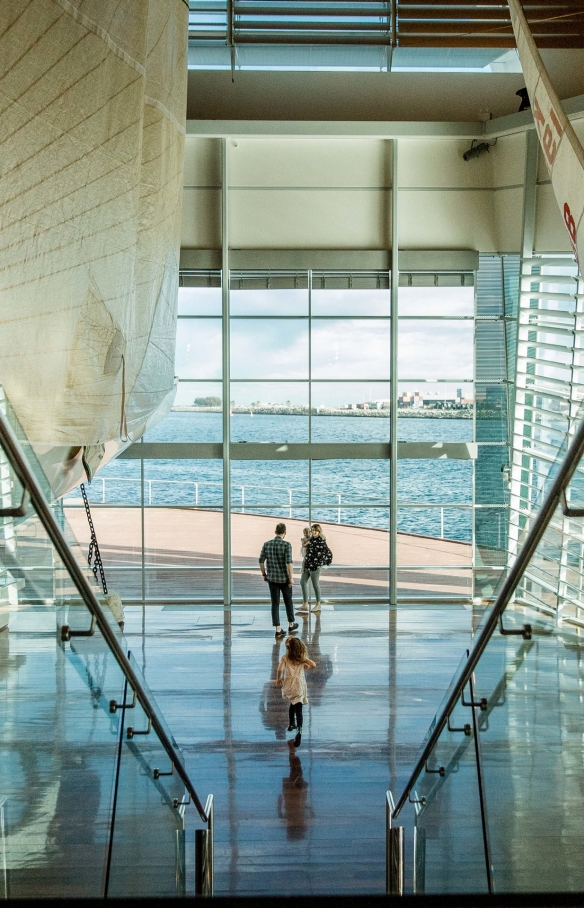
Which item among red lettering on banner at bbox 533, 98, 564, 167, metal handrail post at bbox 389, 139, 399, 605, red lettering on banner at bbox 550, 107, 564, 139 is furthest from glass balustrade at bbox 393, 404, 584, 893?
metal handrail post at bbox 389, 139, 399, 605

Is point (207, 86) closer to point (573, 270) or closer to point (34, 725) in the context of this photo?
point (573, 270)

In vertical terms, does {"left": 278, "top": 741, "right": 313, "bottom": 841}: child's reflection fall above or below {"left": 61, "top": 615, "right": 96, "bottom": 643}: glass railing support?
below

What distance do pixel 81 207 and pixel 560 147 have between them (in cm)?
331

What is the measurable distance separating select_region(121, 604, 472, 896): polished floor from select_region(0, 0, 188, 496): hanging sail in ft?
9.48

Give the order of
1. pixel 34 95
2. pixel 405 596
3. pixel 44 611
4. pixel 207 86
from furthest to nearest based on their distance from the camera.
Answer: pixel 405 596 → pixel 207 86 → pixel 34 95 → pixel 44 611

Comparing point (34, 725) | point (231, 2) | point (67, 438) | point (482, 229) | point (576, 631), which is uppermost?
point (231, 2)

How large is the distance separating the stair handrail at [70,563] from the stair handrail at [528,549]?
1508 mm

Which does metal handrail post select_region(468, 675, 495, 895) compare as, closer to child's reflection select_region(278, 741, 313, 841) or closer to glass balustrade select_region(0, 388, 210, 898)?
glass balustrade select_region(0, 388, 210, 898)

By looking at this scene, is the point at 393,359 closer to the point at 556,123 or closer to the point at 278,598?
the point at 278,598

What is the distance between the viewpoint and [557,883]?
3051 millimetres

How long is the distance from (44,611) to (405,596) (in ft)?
36.5

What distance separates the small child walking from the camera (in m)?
6.98

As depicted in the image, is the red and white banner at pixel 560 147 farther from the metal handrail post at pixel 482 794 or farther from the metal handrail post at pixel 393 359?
the metal handrail post at pixel 393 359

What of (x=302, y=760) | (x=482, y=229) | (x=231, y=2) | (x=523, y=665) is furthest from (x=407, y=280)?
(x=523, y=665)
